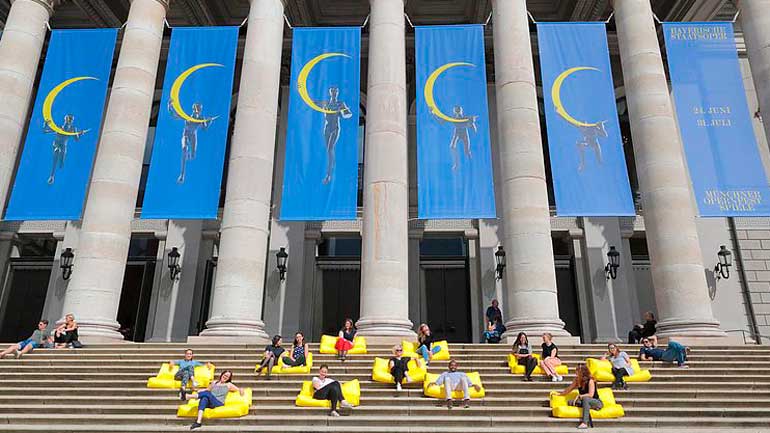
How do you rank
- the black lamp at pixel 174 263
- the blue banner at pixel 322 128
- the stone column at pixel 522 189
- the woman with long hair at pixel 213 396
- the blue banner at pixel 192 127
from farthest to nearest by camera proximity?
the black lamp at pixel 174 263 → the blue banner at pixel 192 127 → the blue banner at pixel 322 128 → the stone column at pixel 522 189 → the woman with long hair at pixel 213 396

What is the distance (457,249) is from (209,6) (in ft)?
58.4

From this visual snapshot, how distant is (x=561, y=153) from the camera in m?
20.6

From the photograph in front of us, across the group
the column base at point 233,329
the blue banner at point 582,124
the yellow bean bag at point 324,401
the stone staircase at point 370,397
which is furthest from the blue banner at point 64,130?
the blue banner at point 582,124

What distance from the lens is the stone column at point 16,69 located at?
21.8 metres

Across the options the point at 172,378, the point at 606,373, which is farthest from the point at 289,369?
the point at 606,373

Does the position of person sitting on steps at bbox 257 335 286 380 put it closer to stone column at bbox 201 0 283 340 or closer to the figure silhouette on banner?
stone column at bbox 201 0 283 340

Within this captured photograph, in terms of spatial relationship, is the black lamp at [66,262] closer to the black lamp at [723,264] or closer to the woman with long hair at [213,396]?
the woman with long hair at [213,396]

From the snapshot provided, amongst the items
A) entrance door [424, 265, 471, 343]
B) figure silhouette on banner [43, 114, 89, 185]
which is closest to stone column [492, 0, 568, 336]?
entrance door [424, 265, 471, 343]

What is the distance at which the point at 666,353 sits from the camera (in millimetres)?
16281

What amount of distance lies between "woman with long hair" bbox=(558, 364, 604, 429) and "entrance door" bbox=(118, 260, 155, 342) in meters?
20.6

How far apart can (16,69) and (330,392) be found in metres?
18.8

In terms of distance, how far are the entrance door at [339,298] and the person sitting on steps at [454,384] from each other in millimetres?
13896

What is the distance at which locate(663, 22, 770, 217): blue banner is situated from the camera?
20297mm

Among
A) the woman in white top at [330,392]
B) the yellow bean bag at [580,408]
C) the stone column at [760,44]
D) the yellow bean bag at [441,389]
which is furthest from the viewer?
the stone column at [760,44]
